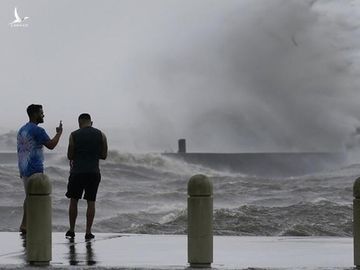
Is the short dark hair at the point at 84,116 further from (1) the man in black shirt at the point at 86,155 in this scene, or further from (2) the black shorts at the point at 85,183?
(2) the black shorts at the point at 85,183

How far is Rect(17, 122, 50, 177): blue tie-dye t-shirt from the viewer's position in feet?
46.2

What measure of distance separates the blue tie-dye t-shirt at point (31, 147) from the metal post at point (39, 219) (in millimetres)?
2800

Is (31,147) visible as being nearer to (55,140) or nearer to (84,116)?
(55,140)

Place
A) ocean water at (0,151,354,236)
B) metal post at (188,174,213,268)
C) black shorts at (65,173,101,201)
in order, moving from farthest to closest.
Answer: ocean water at (0,151,354,236)
black shorts at (65,173,101,201)
metal post at (188,174,213,268)

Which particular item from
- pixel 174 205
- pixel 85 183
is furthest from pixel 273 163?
pixel 85 183

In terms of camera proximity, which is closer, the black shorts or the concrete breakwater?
the black shorts

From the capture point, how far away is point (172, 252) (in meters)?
13.2

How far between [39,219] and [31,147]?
9.78ft

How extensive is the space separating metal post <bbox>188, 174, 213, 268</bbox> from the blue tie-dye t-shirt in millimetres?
3478

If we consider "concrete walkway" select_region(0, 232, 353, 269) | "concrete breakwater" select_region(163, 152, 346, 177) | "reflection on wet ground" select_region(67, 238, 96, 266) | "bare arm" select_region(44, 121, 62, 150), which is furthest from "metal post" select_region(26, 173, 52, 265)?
"concrete breakwater" select_region(163, 152, 346, 177)

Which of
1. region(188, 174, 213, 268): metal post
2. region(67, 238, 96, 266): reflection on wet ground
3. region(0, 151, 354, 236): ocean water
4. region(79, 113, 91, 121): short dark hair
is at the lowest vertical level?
region(0, 151, 354, 236): ocean water

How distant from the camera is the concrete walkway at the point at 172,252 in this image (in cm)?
1159

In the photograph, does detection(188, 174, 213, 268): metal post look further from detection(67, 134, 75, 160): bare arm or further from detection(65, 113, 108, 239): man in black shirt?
detection(67, 134, 75, 160): bare arm

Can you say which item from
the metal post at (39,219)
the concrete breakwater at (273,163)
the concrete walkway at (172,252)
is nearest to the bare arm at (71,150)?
the concrete walkway at (172,252)
